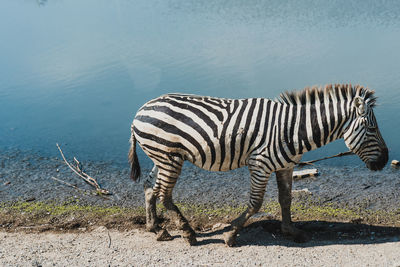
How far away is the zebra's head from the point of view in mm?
4934

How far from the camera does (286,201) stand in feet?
19.0

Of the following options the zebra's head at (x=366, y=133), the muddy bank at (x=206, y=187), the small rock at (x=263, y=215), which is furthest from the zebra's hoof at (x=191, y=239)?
the zebra's head at (x=366, y=133)

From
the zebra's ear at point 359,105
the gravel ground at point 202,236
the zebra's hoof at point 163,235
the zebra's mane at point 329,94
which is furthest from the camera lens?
the zebra's hoof at point 163,235

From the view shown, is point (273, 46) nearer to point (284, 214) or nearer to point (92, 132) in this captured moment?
point (92, 132)

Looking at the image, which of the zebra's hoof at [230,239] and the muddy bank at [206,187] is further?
the muddy bank at [206,187]

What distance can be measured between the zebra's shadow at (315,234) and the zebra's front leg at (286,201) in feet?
0.33

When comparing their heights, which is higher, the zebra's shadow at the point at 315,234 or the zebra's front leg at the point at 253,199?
the zebra's front leg at the point at 253,199

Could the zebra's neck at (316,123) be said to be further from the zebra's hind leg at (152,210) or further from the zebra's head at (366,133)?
the zebra's hind leg at (152,210)

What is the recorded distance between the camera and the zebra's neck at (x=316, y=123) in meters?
5.06

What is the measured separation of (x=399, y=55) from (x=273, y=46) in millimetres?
4427

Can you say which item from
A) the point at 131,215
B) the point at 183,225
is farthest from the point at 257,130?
the point at 131,215

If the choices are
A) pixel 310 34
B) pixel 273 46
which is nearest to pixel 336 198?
pixel 273 46

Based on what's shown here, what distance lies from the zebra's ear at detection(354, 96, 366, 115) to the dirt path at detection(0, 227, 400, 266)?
1834 millimetres

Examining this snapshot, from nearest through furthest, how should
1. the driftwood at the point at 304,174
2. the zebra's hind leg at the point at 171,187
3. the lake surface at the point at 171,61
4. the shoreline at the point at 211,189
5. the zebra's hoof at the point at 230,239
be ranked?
1. the zebra's hind leg at the point at 171,187
2. the zebra's hoof at the point at 230,239
3. the shoreline at the point at 211,189
4. the driftwood at the point at 304,174
5. the lake surface at the point at 171,61
